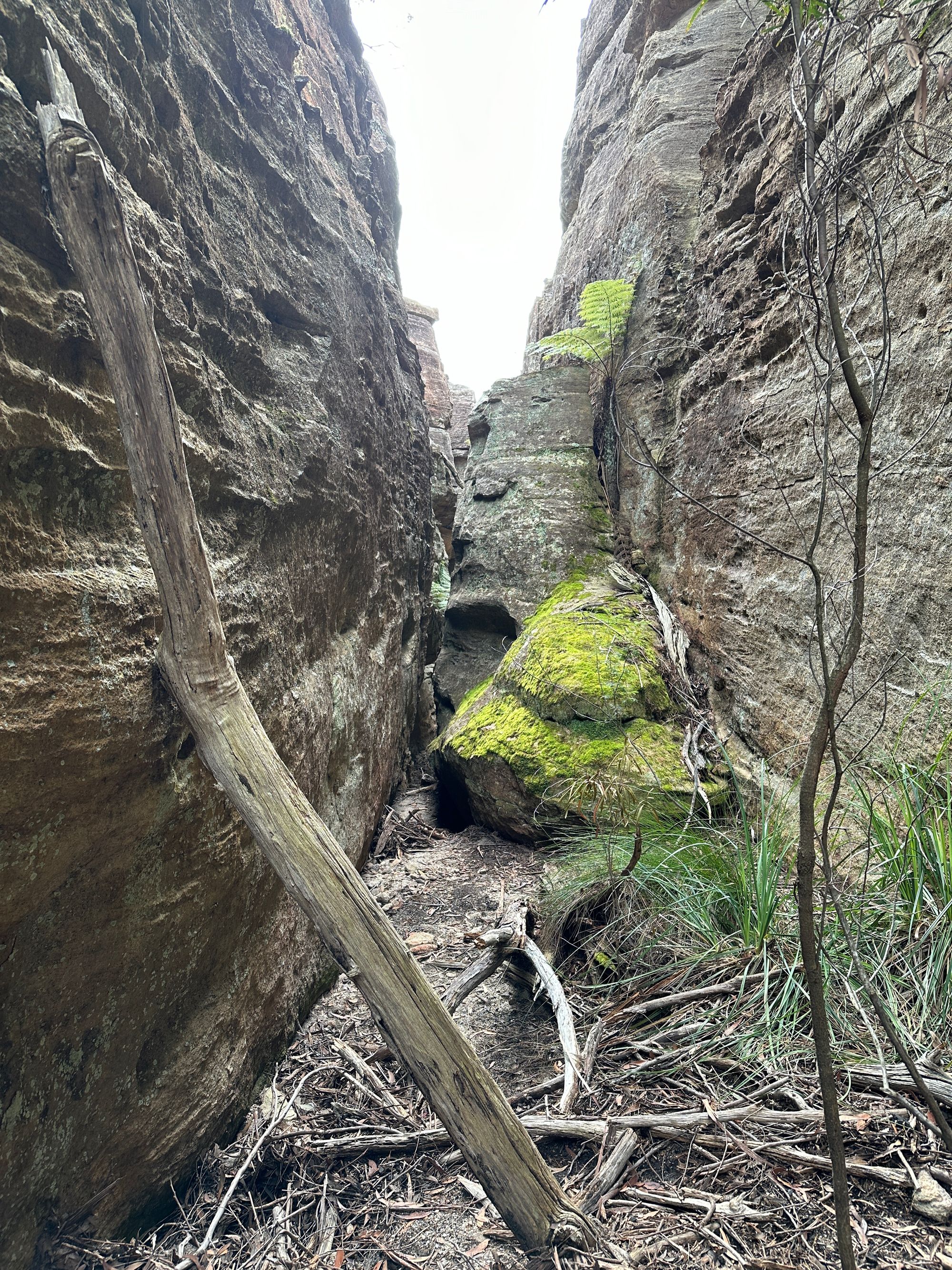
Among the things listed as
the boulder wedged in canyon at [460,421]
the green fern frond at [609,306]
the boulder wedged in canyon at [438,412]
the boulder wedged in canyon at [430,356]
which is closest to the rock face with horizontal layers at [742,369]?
the green fern frond at [609,306]

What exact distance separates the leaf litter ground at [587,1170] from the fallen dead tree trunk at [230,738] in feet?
0.82

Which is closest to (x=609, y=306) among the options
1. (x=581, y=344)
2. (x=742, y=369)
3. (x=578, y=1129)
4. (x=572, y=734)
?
(x=581, y=344)

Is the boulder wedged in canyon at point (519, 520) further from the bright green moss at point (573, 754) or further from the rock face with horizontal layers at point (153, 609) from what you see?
the rock face with horizontal layers at point (153, 609)

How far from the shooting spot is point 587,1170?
69.0 inches

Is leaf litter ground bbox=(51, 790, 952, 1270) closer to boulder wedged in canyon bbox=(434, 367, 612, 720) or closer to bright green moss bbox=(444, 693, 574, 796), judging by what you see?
bright green moss bbox=(444, 693, 574, 796)

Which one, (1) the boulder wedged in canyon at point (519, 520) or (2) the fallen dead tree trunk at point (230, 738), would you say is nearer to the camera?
(2) the fallen dead tree trunk at point (230, 738)

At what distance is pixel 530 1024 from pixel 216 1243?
3.88 ft

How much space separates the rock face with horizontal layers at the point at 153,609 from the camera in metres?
1.49

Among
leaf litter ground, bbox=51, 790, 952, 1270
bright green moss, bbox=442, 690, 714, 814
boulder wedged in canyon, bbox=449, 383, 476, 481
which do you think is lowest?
leaf litter ground, bbox=51, 790, 952, 1270

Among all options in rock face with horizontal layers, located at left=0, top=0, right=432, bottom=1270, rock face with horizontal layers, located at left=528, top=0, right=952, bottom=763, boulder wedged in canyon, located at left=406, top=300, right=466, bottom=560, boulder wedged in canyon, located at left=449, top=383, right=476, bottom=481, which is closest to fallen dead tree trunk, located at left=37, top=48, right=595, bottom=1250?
rock face with horizontal layers, located at left=0, top=0, right=432, bottom=1270

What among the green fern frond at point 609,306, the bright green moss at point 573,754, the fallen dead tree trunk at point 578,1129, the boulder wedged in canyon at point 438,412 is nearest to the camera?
the fallen dead tree trunk at point 578,1129

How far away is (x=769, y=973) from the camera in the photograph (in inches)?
81.8

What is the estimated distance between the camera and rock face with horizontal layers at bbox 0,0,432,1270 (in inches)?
58.8

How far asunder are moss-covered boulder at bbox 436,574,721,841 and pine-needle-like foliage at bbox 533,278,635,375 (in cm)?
260
